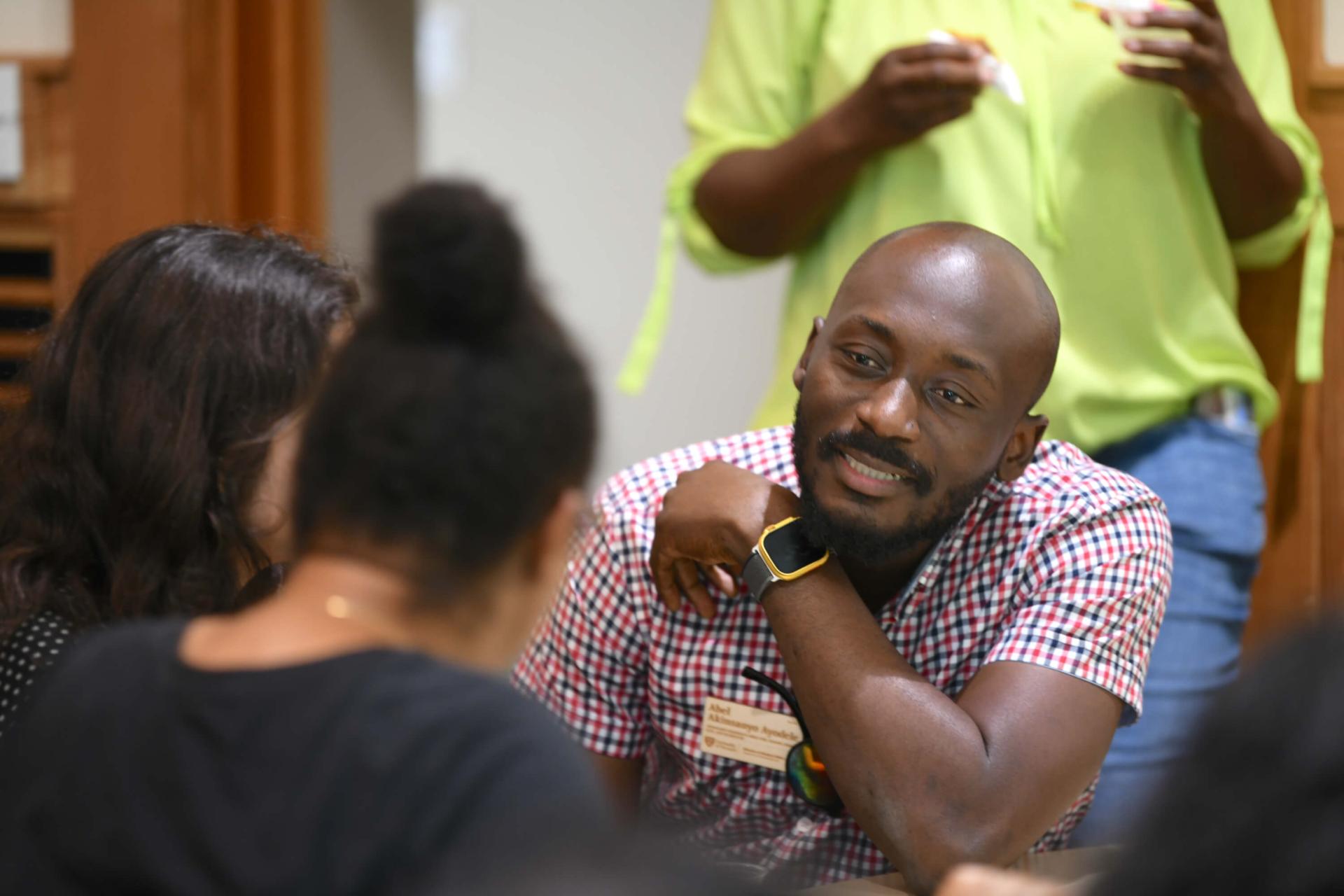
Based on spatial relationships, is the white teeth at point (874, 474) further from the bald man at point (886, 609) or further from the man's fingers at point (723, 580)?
the man's fingers at point (723, 580)

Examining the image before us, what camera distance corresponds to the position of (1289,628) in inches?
26.2

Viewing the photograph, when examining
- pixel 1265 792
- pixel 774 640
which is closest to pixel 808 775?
pixel 774 640

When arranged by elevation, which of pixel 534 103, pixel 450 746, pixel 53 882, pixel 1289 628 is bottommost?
pixel 53 882

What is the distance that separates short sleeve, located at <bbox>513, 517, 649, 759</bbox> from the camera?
68.3 inches

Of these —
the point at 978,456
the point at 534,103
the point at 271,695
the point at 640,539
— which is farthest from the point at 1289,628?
the point at 534,103

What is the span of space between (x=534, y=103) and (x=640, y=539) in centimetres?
197

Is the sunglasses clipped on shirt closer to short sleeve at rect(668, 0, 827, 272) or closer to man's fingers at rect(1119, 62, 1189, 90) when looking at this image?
short sleeve at rect(668, 0, 827, 272)

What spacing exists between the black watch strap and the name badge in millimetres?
155

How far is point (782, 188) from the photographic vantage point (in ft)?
6.75

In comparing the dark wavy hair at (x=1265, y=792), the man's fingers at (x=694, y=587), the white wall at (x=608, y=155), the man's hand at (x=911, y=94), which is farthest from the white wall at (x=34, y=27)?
the dark wavy hair at (x=1265, y=792)

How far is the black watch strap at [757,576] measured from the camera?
1.55m

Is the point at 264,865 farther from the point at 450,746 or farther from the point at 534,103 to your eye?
the point at 534,103

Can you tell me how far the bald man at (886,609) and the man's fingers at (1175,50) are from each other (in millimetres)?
508

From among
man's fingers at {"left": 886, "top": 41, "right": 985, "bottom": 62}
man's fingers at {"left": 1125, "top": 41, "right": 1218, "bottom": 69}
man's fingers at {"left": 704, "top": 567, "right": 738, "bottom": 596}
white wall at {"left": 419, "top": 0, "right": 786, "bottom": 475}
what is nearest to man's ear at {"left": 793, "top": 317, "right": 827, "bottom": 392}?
man's fingers at {"left": 704, "top": 567, "right": 738, "bottom": 596}
